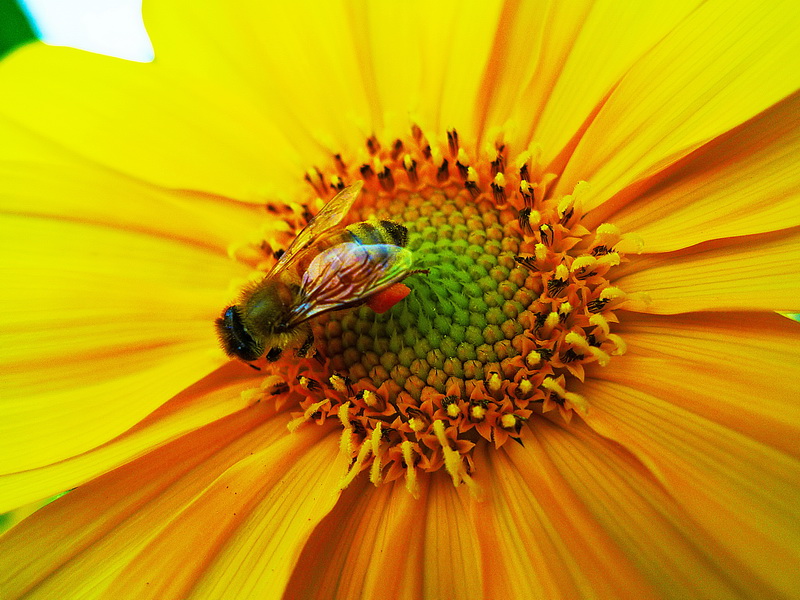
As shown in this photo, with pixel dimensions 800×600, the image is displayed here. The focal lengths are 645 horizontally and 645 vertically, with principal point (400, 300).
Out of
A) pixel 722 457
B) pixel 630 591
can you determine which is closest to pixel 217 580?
pixel 630 591

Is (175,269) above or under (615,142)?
above

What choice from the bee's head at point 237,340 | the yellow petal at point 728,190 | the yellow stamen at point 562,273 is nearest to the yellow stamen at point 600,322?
the yellow stamen at point 562,273

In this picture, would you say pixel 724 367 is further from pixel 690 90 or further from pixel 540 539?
pixel 690 90

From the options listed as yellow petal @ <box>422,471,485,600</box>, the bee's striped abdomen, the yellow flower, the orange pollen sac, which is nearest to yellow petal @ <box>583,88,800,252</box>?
the yellow flower

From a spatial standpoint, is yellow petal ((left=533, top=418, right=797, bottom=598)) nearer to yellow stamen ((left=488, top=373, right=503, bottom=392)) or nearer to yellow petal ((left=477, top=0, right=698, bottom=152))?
yellow stamen ((left=488, top=373, right=503, bottom=392))

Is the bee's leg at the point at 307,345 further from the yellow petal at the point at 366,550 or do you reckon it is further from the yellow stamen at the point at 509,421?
the yellow stamen at the point at 509,421

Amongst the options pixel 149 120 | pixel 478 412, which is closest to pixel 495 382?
pixel 478 412

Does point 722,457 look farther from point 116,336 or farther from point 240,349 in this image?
point 116,336
